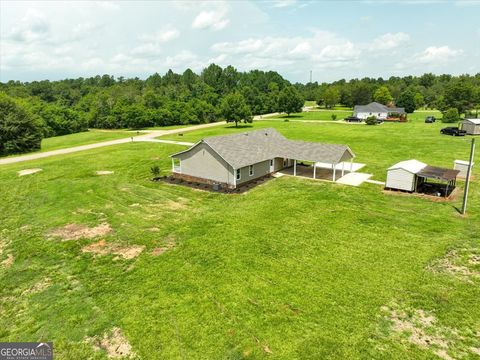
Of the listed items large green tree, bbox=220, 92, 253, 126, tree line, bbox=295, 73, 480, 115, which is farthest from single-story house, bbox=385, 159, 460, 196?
tree line, bbox=295, 73, 480, 115

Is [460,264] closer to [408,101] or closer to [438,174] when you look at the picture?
[438,174]

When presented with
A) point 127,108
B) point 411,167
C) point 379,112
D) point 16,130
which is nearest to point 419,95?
point 379,112

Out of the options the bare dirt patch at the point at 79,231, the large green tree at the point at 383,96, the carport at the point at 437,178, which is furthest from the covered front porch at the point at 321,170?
the large green tree at the point at 383,96

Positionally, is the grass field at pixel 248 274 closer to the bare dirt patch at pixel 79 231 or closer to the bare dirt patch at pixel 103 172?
the bare dirt patch at pixel 79 231

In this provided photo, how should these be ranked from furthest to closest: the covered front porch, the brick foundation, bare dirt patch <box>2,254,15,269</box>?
the covered front porch
the brick foundation
bare dirt patch <box>2,254,15,269</box>

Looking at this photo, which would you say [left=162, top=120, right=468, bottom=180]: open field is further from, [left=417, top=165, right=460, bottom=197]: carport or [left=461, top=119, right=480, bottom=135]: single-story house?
[left=461, top=119, right=480, bottom=135]: single-story house
